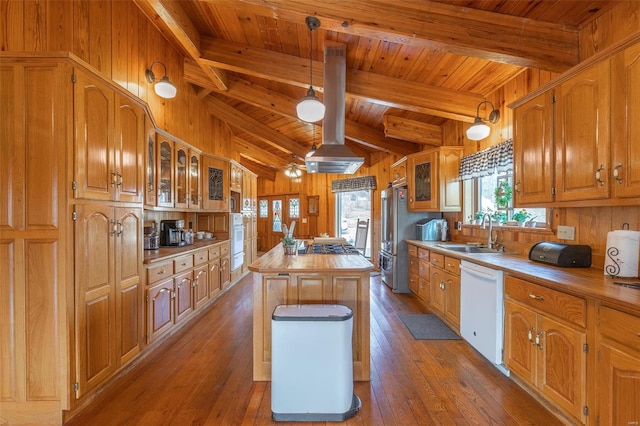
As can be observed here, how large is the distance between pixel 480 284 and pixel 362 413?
146 centimetres

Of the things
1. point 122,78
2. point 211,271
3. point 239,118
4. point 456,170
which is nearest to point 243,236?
point 211,271

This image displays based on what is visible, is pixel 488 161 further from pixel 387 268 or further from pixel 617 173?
pixel 387 268

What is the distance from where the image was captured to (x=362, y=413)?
1.91m

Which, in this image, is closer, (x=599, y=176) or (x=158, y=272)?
(x=599, y=176)

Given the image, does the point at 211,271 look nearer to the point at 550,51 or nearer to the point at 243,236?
the point at 243,236

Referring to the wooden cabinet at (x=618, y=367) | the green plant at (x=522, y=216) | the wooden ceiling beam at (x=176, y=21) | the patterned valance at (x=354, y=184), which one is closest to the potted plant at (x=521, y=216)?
the green plant at (x=522, y=216)

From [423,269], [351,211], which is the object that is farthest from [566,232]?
[351,211]

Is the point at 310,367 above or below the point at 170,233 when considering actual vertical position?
below

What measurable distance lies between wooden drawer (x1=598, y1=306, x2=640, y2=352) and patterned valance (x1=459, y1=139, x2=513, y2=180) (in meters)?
1.80

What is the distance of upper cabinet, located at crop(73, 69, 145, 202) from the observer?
6.19 feet

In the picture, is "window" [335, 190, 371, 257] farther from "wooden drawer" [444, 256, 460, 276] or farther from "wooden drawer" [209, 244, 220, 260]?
Answer: "wooden drawer" [444, 256, 460, 276]

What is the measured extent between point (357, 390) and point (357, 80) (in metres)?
3.21

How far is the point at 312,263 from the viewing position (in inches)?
94.7

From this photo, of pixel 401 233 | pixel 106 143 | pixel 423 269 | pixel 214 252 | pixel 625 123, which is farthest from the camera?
pixel 401 233
